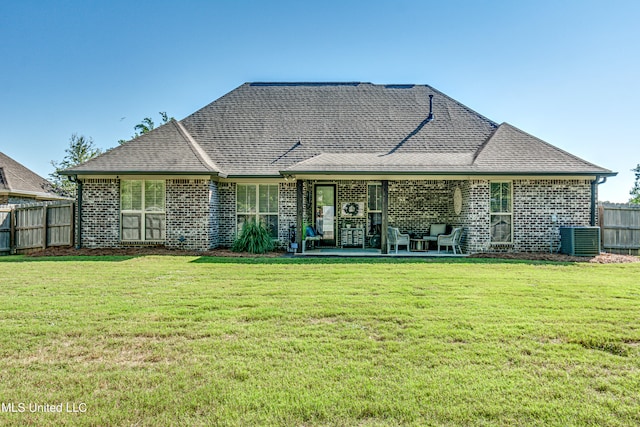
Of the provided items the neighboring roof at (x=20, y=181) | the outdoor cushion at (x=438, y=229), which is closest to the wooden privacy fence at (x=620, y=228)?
the outdoor cushion at (x=438, y=229)

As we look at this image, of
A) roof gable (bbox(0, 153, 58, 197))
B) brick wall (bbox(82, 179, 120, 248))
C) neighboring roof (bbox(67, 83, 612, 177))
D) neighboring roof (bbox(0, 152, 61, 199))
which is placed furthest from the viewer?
roof gable (bbox(0, 153, 58, 197))

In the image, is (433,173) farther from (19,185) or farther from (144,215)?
(19,185)

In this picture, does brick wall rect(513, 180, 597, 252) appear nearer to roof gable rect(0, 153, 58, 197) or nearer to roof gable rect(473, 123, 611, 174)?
roof gable rect(473, 123, 611, 174)

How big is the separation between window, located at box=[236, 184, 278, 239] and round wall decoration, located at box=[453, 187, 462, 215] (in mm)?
6454

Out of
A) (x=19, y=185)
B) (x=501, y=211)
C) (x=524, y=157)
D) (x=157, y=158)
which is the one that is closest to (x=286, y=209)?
(x=157, y=158)

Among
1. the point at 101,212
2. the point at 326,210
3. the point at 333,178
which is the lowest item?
the point at 101,212

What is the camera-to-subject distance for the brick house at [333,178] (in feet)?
40.0

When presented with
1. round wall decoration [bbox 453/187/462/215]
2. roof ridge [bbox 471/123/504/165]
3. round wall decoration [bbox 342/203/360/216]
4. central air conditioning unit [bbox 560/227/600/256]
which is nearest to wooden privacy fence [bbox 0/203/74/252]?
round wall decoration [bbox 342/203/360/216]

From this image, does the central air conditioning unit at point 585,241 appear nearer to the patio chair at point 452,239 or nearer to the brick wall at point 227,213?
the patio chair at point 452,239

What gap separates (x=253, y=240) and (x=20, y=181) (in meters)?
15.1

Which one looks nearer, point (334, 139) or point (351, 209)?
point (351, 209)

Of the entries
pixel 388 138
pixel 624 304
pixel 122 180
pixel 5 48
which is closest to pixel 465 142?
pixel 388 138

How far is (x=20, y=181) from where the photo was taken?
757 inches

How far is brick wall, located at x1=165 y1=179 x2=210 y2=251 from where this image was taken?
41.2 ft
